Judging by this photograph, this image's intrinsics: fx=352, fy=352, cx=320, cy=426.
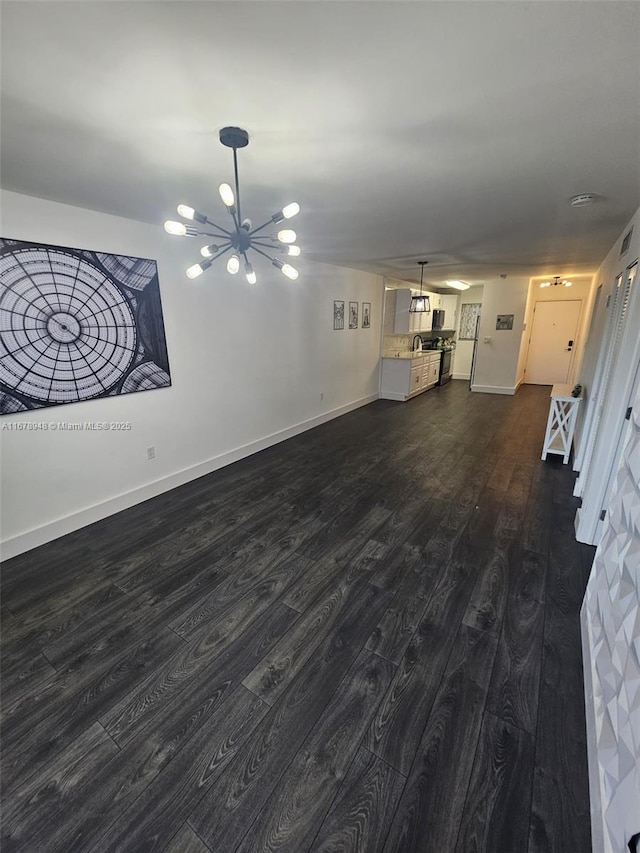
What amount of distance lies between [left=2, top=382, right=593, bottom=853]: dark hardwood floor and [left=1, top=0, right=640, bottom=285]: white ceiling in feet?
8.08

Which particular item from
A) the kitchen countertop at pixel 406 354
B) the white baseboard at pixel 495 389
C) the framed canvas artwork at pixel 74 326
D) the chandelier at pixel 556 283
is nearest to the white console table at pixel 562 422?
the kitchen countertop at pixel 406 354

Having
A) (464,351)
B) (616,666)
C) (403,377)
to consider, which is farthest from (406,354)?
(616,666)

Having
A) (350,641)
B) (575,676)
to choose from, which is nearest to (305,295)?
(350,641)

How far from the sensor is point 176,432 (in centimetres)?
360

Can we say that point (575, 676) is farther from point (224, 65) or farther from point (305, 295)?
point (305, 295)

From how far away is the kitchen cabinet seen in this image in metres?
7.18

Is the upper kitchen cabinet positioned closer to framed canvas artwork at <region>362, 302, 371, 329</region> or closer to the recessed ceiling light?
framed canvas artwork at <region>362, 302, 371, 329</region>

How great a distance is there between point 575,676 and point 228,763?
1.63m

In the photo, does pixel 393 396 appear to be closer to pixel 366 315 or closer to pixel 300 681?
pixel 366 315

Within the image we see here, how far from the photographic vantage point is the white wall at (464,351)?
29.7 feet

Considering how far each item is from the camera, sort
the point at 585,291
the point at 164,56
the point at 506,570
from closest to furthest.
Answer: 1. the point at 164,56
2. the point at 506,570
3. the point at 585,291

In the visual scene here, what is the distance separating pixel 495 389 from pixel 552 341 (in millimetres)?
2015

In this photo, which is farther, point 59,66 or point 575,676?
point 575,676

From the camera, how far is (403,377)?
7.21 m
